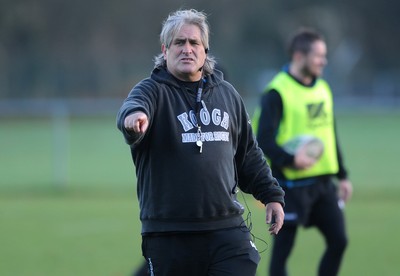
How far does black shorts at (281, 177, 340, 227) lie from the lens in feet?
25.0

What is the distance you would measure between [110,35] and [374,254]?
48.3 meters

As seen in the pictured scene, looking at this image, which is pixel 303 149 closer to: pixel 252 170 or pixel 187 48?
pixel 252 170

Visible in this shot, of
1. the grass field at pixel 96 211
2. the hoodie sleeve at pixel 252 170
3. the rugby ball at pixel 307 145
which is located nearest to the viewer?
the hoodie sleeve at pixel 252 170

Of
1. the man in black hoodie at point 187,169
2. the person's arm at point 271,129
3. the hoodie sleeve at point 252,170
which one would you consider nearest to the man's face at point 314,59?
the person's arm at point 271,129

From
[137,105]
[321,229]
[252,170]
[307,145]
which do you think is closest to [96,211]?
[321,229]

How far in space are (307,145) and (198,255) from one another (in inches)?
103

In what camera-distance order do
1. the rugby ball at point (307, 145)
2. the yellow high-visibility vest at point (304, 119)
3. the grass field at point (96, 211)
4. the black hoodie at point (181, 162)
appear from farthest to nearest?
the grass field at point (96, 211)
the yellow high-visibility vest at point (304, 119)
the rugby ball at point (307, 145)
the black hoodie at point (181, 162)

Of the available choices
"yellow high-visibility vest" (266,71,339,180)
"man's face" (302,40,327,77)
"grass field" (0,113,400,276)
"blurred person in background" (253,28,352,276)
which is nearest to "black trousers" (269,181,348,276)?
"blurred person in background" (253,28,352,276)

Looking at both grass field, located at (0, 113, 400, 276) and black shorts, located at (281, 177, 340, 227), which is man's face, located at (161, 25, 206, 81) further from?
grass field, located at (0, 113, 400, 276)

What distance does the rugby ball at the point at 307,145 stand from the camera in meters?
7.54

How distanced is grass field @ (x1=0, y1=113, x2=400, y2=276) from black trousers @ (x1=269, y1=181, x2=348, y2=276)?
1.42 meters

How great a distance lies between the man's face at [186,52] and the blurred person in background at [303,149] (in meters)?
2.43

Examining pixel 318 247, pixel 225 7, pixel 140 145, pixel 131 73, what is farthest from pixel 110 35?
pixel 140 145

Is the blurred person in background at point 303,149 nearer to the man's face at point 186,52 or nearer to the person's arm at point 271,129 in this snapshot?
the person's arm at point 271,129
